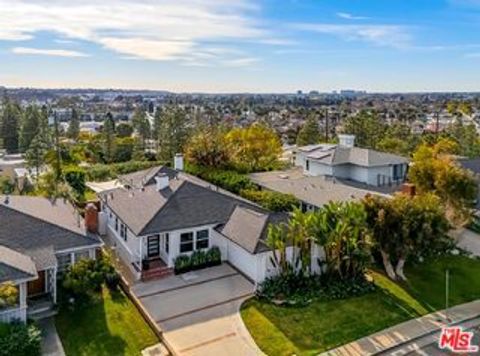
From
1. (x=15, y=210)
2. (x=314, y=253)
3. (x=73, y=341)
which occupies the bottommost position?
(x=73, y=341)

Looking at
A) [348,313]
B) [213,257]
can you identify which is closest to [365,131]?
[213,257]

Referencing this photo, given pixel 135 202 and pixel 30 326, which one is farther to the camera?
pixel 135 202

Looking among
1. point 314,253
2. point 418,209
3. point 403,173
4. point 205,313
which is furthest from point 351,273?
point 403,173

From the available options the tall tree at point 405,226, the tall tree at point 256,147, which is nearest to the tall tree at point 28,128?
the tall tree at point 256,147

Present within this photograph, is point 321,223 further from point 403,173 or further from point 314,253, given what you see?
point 403,173

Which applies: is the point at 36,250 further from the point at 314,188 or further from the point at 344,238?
the point at 314,188

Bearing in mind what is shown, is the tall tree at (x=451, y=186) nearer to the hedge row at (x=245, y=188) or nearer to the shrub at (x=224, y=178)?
the hedge row at (x=245, y=188)
